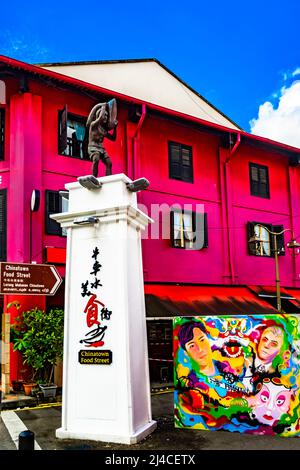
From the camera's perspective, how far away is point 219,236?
17.8 meters

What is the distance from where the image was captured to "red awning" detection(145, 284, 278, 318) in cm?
1395

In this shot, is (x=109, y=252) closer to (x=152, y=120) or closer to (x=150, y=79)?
(x=152, y=120)

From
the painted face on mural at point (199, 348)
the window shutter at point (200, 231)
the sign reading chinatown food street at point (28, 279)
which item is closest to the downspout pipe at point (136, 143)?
the window shutter at point (200, 231)

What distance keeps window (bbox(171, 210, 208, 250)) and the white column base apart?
28.4ft

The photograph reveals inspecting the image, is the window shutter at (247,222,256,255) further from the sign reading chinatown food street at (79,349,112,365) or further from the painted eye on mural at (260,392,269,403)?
the sign reading chinatown food street at (79,349,112,365)

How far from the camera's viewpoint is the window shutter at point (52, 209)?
1399 cm

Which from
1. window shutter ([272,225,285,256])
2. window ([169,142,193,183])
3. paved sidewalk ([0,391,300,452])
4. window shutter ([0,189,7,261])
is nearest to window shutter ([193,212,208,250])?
window ([169,142,193,183])

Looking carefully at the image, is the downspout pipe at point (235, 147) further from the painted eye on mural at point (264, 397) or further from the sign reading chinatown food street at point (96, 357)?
the sign reading chinatown food street at point (96, 357)

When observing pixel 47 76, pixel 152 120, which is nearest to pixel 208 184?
pixel 152 120

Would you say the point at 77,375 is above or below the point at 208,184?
below

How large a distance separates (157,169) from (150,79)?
502 cm

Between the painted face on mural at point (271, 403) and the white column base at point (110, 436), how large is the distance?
6.79 ft
